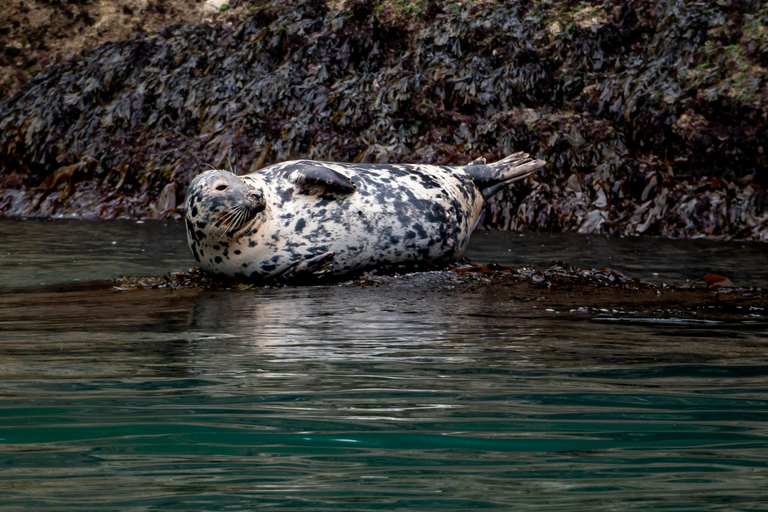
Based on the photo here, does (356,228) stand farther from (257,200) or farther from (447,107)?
(447,107)

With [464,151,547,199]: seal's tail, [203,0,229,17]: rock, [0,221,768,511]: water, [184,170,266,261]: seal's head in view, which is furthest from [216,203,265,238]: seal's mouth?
[203,0,229,17]: rock

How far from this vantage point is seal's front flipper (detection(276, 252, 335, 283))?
5.68 metres

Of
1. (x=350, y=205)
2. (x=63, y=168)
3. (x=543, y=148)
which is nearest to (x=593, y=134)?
(x=543, y=148)

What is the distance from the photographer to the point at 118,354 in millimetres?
3049

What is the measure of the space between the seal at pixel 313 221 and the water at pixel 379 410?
1.30 meters

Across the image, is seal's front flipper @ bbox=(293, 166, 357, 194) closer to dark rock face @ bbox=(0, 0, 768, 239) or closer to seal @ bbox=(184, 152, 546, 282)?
seal @ bbox=(184, 152, 546, 282)

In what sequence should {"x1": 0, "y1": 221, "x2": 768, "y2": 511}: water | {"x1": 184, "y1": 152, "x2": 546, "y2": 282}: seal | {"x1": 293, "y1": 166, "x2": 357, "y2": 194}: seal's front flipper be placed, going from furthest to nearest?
{"x1": 293, "y1": 166, "x2": 357, "y2": 194}: seal's front flipper, {"x1": 184, "y1": 152, "x2": 546, "y2": 282}: seal, {"x1": 0, "y1": 221, "x2": 768, "y2": 511}: water

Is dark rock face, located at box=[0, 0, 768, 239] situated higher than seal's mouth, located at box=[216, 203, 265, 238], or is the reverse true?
dark rock face, located at box=[0, 0, 768, 239]

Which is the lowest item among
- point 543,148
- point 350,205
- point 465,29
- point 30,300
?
point 30,300

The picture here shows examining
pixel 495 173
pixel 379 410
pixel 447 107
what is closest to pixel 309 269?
pixel 495 173

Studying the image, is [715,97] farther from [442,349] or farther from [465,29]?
[442,349]

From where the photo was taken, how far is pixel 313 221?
5754mm

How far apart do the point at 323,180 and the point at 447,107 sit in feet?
26.7

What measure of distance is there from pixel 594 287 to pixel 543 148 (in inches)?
289
